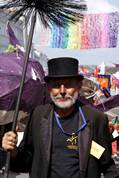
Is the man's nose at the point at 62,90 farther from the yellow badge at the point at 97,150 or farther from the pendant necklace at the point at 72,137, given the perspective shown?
the yellow badge at the point at 97,150

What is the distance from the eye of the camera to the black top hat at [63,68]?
3154mm

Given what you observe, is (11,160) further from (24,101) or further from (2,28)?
(2,28)

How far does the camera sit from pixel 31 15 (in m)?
3.11

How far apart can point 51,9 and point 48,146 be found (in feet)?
2.84

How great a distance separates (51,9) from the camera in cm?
311

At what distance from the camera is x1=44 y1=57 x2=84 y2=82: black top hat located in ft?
10.3

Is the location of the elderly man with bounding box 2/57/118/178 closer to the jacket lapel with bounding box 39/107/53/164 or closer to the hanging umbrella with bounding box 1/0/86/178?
the jacket lapel with bounding box 39/107/53/164

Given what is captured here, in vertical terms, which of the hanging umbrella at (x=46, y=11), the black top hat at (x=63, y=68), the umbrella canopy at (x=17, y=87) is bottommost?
the umbrella canopy at (x=17, y=87)

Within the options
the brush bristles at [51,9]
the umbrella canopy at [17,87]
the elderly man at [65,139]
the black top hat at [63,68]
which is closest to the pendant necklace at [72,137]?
the elderly man at [65,139]

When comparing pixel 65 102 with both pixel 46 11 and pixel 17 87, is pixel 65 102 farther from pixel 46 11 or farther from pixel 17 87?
pixel 17 87

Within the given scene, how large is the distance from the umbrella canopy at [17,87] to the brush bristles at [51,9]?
202cm

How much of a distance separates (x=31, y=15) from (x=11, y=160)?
0.93m

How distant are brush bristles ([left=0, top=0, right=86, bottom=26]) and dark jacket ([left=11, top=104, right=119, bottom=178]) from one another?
1.91ft

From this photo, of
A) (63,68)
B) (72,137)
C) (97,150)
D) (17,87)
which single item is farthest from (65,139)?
(17,87)
